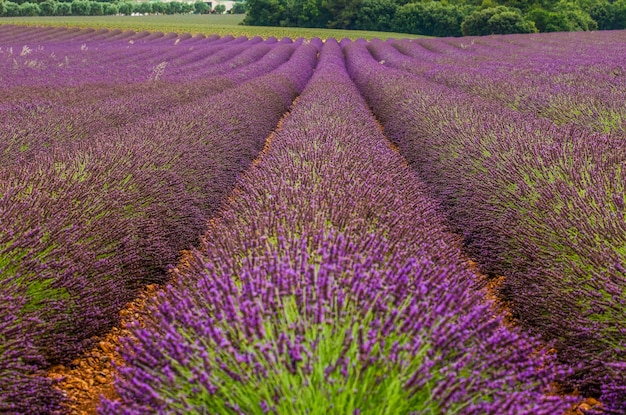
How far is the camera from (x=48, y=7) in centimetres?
5328

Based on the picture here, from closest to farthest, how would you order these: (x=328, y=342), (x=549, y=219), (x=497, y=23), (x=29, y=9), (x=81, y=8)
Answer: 1. (x=328, y=342)
2. (x=549, y=219)
3. (x=497, y=23)
4. (x=29, y=9)
5. (x=81, y=8)

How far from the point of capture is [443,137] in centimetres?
488

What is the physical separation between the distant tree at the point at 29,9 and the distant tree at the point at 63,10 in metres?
2.51

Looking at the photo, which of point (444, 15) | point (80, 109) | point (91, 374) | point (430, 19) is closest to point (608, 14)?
point (444, 15)

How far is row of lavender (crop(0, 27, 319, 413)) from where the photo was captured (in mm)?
2109

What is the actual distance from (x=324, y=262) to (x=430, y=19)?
1573 inches

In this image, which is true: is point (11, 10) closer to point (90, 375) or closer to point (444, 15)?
point (444, 15)

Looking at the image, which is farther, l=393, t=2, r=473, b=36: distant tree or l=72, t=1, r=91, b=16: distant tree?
l=72, t=1, r=91, b=16: distant tree

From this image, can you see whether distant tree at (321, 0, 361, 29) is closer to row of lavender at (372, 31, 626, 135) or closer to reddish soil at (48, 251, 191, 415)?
row of lavender at (372, 31, 626, 135)

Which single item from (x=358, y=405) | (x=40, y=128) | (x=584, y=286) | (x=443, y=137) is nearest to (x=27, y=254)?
(x=358, y=405)

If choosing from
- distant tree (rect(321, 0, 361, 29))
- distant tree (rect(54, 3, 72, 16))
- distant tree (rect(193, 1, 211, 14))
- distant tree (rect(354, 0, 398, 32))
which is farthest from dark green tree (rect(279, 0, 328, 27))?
distant tree (rect(193, 1, 211, 14))

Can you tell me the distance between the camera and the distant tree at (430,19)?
36938 mm

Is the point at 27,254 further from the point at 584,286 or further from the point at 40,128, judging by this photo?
the point at 40,128

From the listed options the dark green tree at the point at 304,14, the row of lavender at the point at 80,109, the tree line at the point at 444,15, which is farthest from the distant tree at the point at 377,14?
the row of lavender at the point at 80,109
